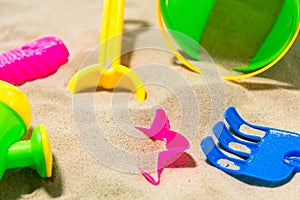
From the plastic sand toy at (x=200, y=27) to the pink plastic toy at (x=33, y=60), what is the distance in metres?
0.28

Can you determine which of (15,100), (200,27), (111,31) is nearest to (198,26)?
(200,27)

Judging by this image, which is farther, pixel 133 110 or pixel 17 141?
pixel 133 110

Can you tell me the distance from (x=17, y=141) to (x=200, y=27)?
0.68 meters

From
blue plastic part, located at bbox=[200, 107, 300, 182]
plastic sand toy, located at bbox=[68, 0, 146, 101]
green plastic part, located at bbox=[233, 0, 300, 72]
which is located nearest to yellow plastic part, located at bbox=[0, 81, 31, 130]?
plastic sand toy, located at bbox=[68, 0, 146, 101]

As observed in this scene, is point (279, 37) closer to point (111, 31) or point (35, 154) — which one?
point (111, 31)

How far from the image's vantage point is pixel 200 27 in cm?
139

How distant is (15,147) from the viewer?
0.88 metres

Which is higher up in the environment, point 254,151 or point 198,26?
point 198,26

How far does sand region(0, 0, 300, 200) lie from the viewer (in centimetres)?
92

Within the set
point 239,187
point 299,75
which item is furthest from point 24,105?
point 299,75

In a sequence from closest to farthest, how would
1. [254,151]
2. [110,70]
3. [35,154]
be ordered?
1. [35,154]
2. [254,151]
3. [110,70]

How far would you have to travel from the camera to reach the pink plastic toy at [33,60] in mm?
1189

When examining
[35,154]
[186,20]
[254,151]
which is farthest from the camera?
[186,20]

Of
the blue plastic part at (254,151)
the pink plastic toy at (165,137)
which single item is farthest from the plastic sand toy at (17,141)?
the blue plastic part at (254,151)
